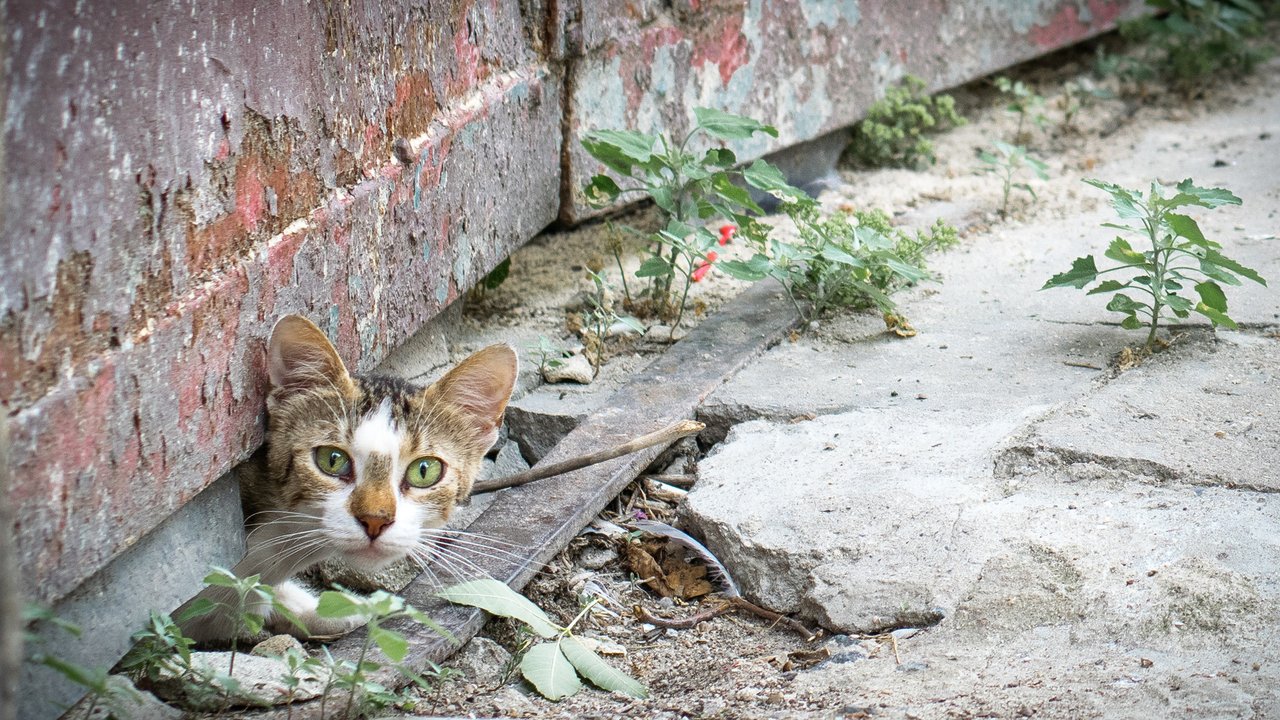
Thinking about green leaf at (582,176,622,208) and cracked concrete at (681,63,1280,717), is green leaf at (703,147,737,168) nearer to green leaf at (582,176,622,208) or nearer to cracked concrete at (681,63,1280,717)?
green leaf at (582,176,622,208)

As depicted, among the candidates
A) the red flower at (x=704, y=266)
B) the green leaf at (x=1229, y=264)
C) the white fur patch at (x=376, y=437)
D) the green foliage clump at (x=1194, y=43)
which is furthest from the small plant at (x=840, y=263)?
the green foliage clump at (x=1194, y=43)

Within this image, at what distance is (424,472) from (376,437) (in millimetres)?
152

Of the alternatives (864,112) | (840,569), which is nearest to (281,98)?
(840,569)

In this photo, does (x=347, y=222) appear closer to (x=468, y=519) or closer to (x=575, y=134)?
(x=468, y=519)

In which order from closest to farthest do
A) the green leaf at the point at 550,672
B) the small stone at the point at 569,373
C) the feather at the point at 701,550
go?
the green leaf at the point at 550,672
the feather at the point at 701,550
the small stone at the point at 569,373

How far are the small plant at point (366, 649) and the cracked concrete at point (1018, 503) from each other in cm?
70

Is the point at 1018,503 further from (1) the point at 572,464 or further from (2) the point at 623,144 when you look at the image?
(2) the point at 623,144

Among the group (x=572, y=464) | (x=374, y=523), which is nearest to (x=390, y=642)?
(x=374, y=523)

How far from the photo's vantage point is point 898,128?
197 inches

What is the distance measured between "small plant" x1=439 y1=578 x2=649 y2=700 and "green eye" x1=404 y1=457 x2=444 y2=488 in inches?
9.9

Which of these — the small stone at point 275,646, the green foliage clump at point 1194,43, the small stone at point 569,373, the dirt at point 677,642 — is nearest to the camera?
the dirt at point 677,642

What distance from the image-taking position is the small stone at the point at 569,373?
3.31 meters

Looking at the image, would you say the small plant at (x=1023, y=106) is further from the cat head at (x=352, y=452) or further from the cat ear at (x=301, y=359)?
the cat ear at (x=301, y=359)

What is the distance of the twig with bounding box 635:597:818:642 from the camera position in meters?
2.41
